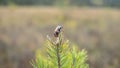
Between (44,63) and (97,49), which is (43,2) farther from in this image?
(44,63)

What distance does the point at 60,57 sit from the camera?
1.01 m

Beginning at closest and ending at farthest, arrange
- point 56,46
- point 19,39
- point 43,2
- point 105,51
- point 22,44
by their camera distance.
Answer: point 56,46 → point 105,51 → point 22,44 → point 19,39 → point 43,2

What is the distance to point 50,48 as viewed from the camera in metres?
1.00

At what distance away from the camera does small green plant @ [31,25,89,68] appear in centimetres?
99

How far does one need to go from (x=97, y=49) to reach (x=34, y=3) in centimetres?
2566

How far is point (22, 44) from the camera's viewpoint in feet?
23.0

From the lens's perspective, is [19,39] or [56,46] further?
[19,39]

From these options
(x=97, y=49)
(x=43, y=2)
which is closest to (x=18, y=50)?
(x=97, y=49)

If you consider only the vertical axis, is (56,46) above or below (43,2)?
above

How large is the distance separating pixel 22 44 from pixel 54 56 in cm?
605

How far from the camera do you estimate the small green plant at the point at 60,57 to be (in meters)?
0.99

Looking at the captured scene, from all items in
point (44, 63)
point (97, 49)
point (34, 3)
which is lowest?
point (34, 3)

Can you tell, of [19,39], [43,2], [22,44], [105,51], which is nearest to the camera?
[105,51]

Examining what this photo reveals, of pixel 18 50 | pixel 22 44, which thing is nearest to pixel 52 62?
pixel 18 50
